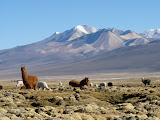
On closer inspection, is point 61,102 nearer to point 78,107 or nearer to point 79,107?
point 78,107

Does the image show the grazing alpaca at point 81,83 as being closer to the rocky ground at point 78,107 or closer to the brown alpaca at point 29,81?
the rocky ground at point 78,107

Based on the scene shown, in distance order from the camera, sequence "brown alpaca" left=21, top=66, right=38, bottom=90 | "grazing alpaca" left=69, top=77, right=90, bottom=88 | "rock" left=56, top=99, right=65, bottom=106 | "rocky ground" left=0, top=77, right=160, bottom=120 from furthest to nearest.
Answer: "grazing alpaca" left=69, top=77, right=90, bottom=88
"brown alpaca" left=21, top=66, right=38, bottom=90
"rock" left=56, top=99, right=65, bottom=106
"rocky ground" left=0, top=77, right=160, bottom=120

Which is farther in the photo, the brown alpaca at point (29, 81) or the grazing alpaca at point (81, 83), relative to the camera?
the grazing alpaca at point (81, 83)

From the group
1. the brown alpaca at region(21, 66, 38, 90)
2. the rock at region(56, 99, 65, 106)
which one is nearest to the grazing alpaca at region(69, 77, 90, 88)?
the brown alpaca at region(21, 66, 38, 90)

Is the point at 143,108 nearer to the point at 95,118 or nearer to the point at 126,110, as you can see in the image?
the point at 126,110

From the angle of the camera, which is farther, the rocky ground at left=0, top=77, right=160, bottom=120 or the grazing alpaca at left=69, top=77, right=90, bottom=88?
the grazing alpaca at left=69, top=77, right=90, bottom=88

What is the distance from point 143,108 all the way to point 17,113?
7333 mm

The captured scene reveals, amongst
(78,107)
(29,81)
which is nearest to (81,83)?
(29,81)

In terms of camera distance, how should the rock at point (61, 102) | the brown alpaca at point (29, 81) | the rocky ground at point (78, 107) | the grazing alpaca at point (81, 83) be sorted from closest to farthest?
the rocky ground at point (78, 107)
the rock at point (61, 102)
the brown alpaca at point (29, 81)
the grazing alpaca at point (81, 83)

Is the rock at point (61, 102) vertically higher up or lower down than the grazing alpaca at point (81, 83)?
lower down

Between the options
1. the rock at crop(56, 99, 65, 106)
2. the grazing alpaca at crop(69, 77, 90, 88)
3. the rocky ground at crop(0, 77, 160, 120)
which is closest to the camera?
the rocky ground at crop(0, 77, 160, 120)

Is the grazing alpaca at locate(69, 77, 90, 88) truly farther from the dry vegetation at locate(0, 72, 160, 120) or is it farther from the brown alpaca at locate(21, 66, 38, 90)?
the brown alpaca at locate(21, 66, 38, 90)

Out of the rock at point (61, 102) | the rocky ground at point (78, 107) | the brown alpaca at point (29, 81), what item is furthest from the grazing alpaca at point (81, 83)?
the rock at point (61, 102)

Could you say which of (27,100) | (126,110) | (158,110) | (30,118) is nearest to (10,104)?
(27,100)
